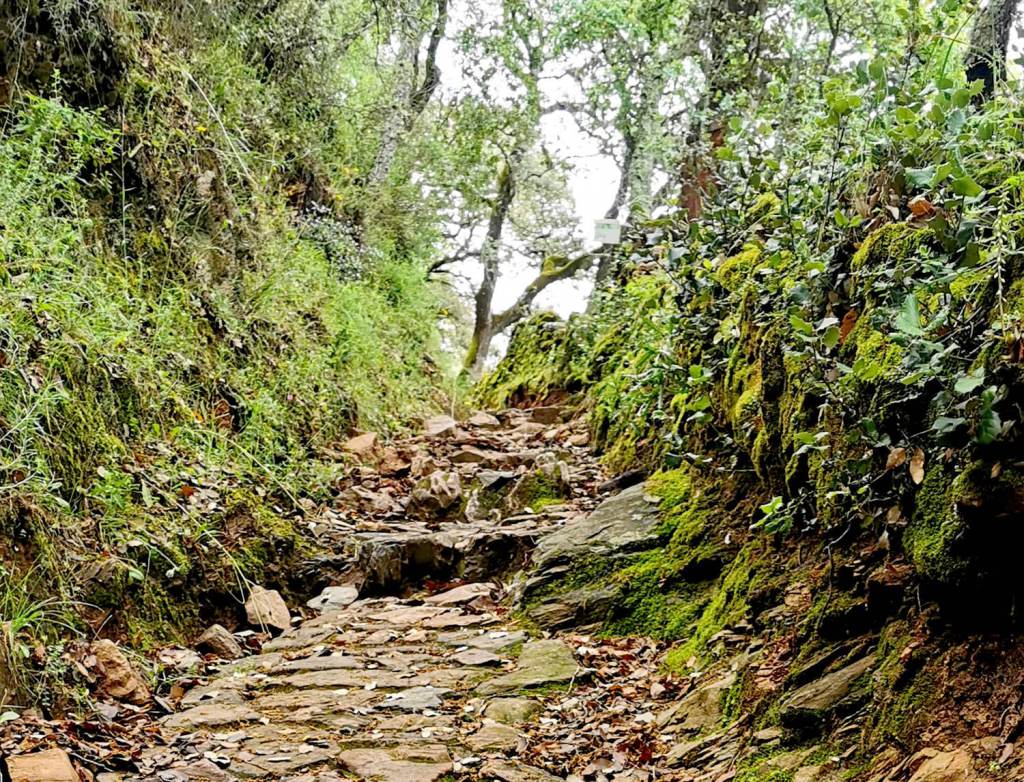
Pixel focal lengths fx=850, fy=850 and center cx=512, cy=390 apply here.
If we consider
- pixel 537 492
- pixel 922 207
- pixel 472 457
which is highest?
pixel 922 207

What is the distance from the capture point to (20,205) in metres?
5.26

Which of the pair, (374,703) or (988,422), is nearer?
(988,422)

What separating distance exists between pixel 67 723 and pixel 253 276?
5283mm

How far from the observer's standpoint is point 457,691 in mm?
3979

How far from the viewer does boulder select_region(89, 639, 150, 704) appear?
3.74 meters

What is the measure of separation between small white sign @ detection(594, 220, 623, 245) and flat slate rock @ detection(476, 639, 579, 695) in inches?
224

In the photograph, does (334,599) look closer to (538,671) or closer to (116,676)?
(116,676)

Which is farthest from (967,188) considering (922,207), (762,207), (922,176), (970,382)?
(762,207)

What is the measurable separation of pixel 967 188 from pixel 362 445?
6.29 metres

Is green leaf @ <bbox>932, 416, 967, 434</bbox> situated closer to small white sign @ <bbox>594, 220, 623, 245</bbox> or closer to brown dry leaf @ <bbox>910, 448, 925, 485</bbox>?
brown dry leaf @ <bbox>910, 448, 925, 485</bbox>

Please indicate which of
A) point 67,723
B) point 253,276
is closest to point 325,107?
point 253,276

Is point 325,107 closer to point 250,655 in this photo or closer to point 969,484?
point 250,655

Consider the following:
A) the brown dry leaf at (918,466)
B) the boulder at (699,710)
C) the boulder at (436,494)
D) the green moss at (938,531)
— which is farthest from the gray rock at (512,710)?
the boulder at (436,494)

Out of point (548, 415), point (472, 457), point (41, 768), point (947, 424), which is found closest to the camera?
point (947, 424)
